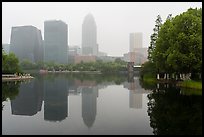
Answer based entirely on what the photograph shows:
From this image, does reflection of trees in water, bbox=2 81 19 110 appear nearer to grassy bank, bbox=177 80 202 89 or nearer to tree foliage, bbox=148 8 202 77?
tree foliage, bbox=148 8 202 77

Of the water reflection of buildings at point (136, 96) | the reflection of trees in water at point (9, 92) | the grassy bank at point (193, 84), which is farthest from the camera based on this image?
A: the grassy bank at point (193, 84)

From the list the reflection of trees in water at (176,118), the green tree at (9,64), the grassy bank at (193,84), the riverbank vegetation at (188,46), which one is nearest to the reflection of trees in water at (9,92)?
the reflection of trees in water at (176,118)

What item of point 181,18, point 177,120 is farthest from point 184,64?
point 177,120

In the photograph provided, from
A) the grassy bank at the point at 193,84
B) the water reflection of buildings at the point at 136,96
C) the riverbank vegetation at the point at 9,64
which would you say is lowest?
the water reflection of buildings at the point at 136,96

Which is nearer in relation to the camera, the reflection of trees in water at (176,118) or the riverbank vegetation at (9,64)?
the reflection of trees in water at (176,118)

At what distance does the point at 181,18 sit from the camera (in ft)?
129

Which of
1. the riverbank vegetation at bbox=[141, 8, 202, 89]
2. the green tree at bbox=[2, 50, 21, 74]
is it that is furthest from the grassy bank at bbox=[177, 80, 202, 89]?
the green tree at bbox=[2, 50, 21, 74]

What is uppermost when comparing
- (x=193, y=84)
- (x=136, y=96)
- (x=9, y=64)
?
(x=9, y=64)

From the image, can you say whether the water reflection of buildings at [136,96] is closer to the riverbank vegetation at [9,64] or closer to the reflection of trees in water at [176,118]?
the reflection of trees in water at [176,118]

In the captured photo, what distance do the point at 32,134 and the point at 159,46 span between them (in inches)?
1416

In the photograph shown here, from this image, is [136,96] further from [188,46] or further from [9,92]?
[9,92]

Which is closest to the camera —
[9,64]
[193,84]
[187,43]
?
[193,84]

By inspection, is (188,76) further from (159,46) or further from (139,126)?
(139,126)

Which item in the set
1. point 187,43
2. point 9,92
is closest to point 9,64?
point 9,92
